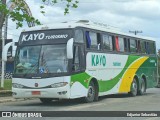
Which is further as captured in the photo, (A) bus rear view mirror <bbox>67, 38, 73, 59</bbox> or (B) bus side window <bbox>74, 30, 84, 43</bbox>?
(B) bus side window <bbox>74, 30, 84, 43</bbox>

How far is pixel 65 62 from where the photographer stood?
1759 cm

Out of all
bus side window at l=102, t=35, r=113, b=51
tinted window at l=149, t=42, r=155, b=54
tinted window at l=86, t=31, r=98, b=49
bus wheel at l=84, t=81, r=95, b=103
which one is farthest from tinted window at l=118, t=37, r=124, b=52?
tinted window at l=149, t=42, r=155, b=54

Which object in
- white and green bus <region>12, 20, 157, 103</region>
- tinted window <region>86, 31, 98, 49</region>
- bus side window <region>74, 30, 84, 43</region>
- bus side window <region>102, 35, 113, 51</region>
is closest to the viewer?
white and green bus <region>12, 20, 157, 103</region>

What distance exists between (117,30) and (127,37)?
1069 millimetres

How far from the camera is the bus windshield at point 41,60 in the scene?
1767 centimetres

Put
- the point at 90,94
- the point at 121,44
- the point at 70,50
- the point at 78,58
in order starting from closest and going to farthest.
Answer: the point at 70,50 → the point at 78,58 → the point at 90,94 → the point at 121,44

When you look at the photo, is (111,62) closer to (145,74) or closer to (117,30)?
(117,30)

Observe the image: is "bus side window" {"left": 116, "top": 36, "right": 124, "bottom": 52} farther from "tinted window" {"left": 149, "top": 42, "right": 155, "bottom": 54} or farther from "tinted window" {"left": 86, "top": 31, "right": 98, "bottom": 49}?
"tinted window" {"left": 149, "top": 42, "right": 155, "bottom": 54}

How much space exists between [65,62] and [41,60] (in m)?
1.02

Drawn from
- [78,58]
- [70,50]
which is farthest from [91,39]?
[70,50]

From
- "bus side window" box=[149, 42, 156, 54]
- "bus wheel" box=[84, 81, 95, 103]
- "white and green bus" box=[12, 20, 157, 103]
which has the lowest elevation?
"bus wheel" box=[84, 81, 95, 103]

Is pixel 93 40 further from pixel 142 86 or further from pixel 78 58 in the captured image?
pixel 142 86

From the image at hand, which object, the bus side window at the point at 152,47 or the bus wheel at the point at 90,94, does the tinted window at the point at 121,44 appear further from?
the bus side window at the point at 152,47

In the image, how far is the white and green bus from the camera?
1761 centimetres
